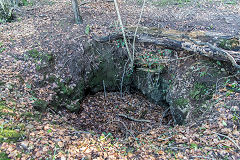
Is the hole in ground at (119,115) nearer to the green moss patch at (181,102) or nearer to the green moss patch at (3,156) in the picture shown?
the green moss patch at (181,102)

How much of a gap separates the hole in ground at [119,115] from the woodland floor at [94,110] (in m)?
0.05

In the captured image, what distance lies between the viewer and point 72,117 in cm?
700

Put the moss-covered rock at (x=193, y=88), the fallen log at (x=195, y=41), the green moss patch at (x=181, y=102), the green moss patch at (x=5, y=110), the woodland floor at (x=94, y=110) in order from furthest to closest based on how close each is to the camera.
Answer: the green moss patch at (x=181, y=102) → the moss-covered rock at (x=193, y=88) → the fallen log at (x=195, y=41) → the green moss patch at (x=5, y=110) → the woodland floor at (x=94, y=110)

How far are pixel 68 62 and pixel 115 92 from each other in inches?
135

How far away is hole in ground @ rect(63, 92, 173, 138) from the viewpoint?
7.09 meters

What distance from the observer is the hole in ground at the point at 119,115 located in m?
7.09

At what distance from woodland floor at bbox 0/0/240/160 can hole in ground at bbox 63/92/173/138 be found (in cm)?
5

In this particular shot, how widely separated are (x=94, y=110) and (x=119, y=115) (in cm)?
136

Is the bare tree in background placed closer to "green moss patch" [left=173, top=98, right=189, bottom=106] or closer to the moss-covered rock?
the moss-covered rock

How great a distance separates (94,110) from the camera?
8.12 m

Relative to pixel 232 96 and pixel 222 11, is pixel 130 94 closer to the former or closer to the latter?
pixel 232 96

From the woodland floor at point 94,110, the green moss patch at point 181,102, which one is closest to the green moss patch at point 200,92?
the green moss patch at point 181,102

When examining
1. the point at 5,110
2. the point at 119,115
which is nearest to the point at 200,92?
the point at 119,115

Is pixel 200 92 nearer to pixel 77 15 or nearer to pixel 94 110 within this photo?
pixel 94 110
